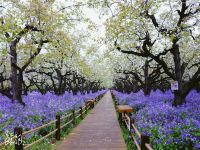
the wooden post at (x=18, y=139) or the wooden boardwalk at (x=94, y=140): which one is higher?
the wooden post at (x=18, y=139)

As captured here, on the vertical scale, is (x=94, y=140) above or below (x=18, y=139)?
below

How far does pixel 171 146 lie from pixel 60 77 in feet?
102

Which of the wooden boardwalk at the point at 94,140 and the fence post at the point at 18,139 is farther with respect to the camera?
the wooden boardwalk at the point at 94,140

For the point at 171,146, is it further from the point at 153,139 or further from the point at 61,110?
the point at 61,110

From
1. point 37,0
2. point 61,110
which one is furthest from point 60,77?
point 37,0

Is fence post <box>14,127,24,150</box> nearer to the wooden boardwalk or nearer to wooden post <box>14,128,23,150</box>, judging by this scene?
wooden post <box>14,128,23,150</box>

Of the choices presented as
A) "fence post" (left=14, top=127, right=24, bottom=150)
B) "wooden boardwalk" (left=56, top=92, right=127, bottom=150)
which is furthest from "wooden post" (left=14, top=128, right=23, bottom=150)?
"wooden boardwalk" (left=56, top=92, right=127, bottom=150)

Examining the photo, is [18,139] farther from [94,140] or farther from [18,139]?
[94,140]

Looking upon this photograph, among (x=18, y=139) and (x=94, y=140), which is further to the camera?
(x=94, y=140)

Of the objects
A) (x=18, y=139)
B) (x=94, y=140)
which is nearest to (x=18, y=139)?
(x=18, y=139)

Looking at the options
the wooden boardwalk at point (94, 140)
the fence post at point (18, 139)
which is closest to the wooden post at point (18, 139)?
the fence post at point (18, 139)

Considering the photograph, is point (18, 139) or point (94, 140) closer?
point (18, 139)

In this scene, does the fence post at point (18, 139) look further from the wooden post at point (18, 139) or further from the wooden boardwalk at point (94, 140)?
the wooden boardwalk at point (94, 140)

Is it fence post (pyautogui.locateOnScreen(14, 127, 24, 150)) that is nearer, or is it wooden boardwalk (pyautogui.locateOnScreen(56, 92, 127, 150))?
fence post (pyautogui.locateOnScreen(14, 127, 24, 150))
